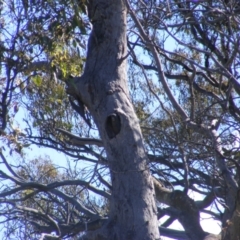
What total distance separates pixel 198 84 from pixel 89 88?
351 cm

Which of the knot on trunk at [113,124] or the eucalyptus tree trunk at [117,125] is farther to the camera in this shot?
the knot on trunk at [113,124]

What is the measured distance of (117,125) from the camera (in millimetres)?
5336

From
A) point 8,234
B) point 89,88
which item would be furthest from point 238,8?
point 8,234

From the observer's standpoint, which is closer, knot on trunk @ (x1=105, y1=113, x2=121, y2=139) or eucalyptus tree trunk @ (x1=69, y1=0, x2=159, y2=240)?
eucalyptus tree trunk @ (x1=69, y1=0, x2=159, y2=240)

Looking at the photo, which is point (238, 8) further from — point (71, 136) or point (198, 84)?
point (71, 136)

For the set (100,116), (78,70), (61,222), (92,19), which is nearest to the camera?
(100,116)

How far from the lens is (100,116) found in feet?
17.8

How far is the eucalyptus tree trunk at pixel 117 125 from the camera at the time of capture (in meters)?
5.06

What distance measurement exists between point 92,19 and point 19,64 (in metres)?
0.78

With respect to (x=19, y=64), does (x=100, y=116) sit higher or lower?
lower

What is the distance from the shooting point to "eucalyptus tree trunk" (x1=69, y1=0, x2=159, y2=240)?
16.6 feet

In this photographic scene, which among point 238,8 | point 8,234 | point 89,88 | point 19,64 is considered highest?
point 238,8

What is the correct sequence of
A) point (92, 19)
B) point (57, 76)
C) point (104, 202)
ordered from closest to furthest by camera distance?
point (92, 19) → point (57, 76) → point (104, 202)

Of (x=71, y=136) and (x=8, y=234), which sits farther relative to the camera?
(x=71, y=136)
